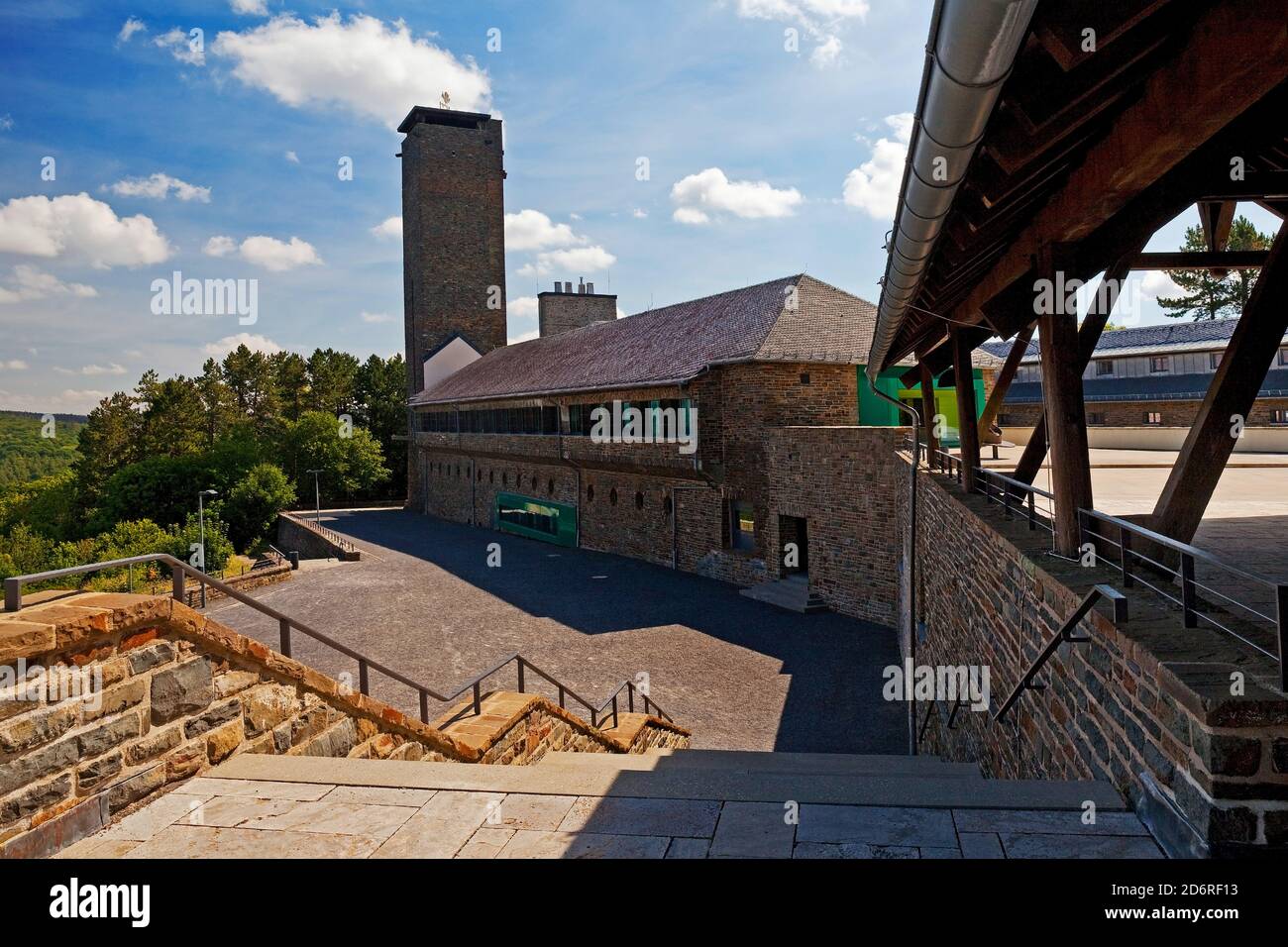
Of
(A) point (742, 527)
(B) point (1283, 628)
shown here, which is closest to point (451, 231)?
(A) point (742, 527)

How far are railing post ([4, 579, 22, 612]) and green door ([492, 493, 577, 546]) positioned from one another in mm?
24441

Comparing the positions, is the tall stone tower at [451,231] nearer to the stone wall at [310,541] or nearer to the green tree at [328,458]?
the green tree at [328,458]

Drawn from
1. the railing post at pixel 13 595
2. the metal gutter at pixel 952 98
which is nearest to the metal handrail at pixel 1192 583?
the metal gutter at pixel 952 98

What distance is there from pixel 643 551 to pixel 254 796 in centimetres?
2067

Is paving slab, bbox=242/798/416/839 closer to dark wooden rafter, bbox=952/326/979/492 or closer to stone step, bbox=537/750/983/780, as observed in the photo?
stone step, bbox=537/750/983/780

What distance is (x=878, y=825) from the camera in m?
3.51

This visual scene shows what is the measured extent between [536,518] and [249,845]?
27.7 m

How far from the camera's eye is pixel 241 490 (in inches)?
1693

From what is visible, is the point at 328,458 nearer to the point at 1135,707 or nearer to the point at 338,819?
the point at 338,819

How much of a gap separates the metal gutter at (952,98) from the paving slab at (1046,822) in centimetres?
281

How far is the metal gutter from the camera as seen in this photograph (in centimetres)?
227

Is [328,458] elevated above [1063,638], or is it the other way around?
[328,458]
